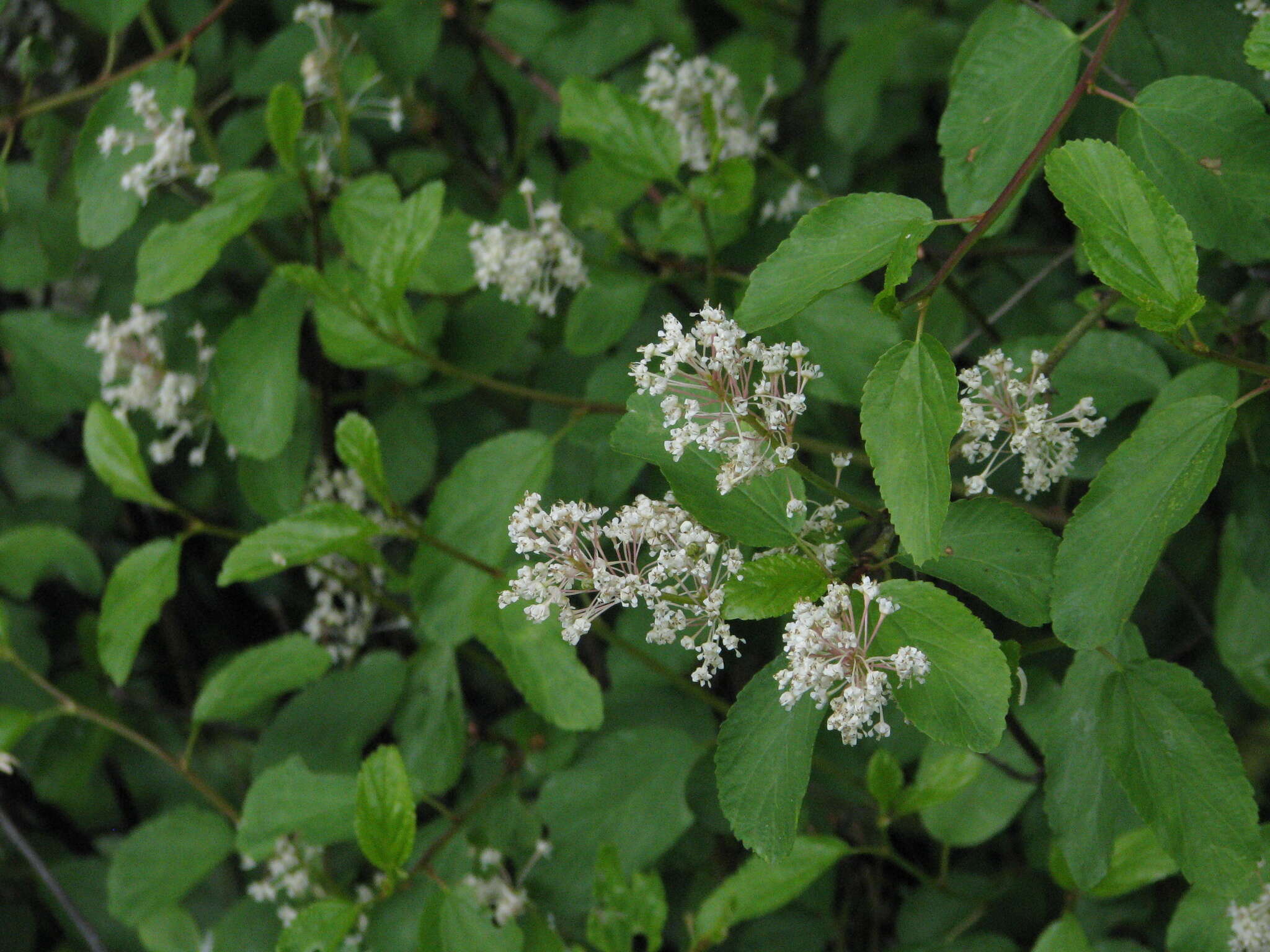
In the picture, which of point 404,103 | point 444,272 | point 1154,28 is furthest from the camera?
point 404,103

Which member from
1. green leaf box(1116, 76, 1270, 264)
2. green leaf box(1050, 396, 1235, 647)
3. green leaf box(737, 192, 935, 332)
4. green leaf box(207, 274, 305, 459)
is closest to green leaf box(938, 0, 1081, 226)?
green leaf box(1116, 76, 1270, 264)

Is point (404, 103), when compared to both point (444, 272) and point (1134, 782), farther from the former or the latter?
point (1134, 782)

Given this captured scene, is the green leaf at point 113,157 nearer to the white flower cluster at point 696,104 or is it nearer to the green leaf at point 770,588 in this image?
the white flower cluster at point 696,104

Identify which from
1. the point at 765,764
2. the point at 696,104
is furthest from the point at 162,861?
the point at 696,104

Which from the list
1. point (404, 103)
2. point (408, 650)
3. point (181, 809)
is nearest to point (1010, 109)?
Result: point (404, 103)

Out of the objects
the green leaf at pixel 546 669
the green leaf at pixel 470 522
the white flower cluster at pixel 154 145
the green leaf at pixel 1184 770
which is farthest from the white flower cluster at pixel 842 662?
the white flower cluster at pixel 154 145

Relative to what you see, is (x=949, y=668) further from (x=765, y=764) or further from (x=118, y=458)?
(x=118, y=458)
